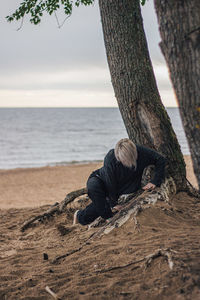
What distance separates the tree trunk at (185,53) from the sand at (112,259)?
3.60 feet

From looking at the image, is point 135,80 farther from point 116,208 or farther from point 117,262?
point 117,262

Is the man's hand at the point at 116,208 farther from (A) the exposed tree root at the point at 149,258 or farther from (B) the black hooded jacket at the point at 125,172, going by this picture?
(A) the exposed tree root at the point at 149,258

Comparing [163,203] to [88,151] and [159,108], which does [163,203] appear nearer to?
[159,108]

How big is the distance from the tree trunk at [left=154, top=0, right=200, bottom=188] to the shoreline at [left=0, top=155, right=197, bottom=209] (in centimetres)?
804

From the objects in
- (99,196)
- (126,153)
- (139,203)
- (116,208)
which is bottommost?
(116,208)

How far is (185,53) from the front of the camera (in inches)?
105

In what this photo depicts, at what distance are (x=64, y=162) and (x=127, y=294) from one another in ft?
62.8

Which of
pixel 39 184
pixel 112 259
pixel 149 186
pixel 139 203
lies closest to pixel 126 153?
pixel 139 203

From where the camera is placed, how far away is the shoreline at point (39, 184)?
11090 millimetres

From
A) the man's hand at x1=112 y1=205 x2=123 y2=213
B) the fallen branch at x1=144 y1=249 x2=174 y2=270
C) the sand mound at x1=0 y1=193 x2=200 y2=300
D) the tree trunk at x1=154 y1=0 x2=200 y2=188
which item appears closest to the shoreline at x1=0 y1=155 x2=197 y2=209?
the man's hand at x1=112 y1=205 x2=123 y2=213

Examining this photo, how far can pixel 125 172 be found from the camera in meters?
4.99

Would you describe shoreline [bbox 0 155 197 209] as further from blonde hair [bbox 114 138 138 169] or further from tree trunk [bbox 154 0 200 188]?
tree trunk [bbox 154 0 200 188]

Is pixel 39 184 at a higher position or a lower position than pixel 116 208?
lower

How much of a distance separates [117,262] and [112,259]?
11 cm
